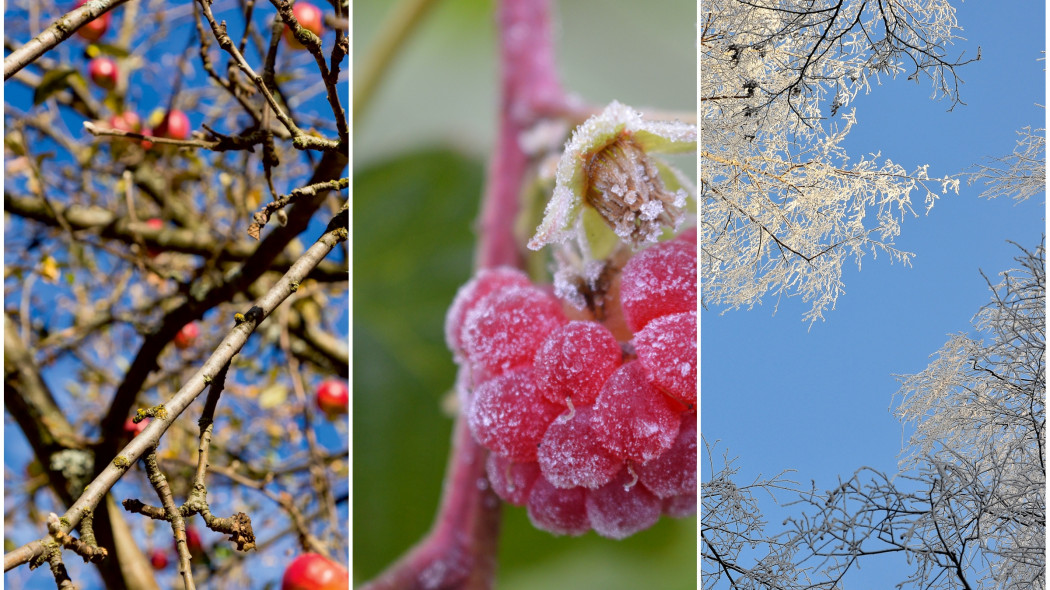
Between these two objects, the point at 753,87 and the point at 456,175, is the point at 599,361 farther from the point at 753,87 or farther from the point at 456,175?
the point at 753,87

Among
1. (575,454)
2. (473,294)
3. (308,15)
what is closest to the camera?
(575,454)

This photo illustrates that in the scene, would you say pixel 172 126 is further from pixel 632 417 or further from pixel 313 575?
pixel 632 417

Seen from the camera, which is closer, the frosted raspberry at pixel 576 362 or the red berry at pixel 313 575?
the frosted raspberry at pixel 576 362

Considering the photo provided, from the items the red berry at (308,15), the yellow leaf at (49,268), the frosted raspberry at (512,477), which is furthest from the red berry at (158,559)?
the red berry at (308,15)

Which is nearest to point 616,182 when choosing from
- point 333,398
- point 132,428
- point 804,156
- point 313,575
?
point 804,156

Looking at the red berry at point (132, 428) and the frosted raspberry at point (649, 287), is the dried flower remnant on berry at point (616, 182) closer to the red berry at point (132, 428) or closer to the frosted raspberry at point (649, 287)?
the frosted raspberry at point (649, 287)

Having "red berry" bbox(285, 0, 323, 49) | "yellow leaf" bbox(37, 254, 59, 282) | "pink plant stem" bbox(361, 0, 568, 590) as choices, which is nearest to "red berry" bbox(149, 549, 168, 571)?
"pink plant stem" bbox(361, 0, 568, 590)

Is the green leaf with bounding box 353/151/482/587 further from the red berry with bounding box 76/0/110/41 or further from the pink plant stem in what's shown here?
the red berry with bounding box 76/0/110/41
